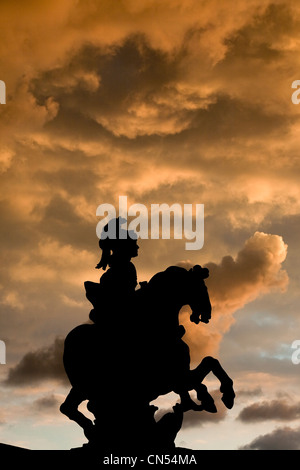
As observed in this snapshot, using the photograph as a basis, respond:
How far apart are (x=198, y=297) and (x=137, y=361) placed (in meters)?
1.68

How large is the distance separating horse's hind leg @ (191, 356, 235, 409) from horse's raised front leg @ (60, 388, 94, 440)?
219cm

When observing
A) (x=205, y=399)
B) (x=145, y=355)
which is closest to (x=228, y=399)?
(x=205, y=399)

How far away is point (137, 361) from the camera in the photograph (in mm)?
16000

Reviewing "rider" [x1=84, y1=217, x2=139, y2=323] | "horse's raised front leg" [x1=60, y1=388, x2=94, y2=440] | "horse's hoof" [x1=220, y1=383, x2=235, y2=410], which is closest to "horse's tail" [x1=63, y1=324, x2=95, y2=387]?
"horse's raised front leg" [x1=60, y1=388, x2=94, y2=440]

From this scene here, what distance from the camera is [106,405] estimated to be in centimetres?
1598

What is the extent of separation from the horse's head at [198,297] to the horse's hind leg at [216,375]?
0.80 meters

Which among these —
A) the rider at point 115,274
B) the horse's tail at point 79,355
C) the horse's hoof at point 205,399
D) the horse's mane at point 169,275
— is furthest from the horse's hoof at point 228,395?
the horse's tail at point 79,355

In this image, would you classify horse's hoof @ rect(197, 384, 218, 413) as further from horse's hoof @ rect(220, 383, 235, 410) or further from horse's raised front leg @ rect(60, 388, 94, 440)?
horse's raised front leg @ rect(60, 388, 94, 440)

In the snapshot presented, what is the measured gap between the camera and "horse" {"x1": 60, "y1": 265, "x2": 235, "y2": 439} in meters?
15.9

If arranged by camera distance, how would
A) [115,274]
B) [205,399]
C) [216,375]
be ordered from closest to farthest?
[205,399] < [216,375] < [115,274]

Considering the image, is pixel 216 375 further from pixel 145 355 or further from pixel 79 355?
pixel 79 355

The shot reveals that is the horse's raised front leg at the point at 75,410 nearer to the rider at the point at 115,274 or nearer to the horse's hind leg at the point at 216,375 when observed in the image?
the rider at the point at 115,274
